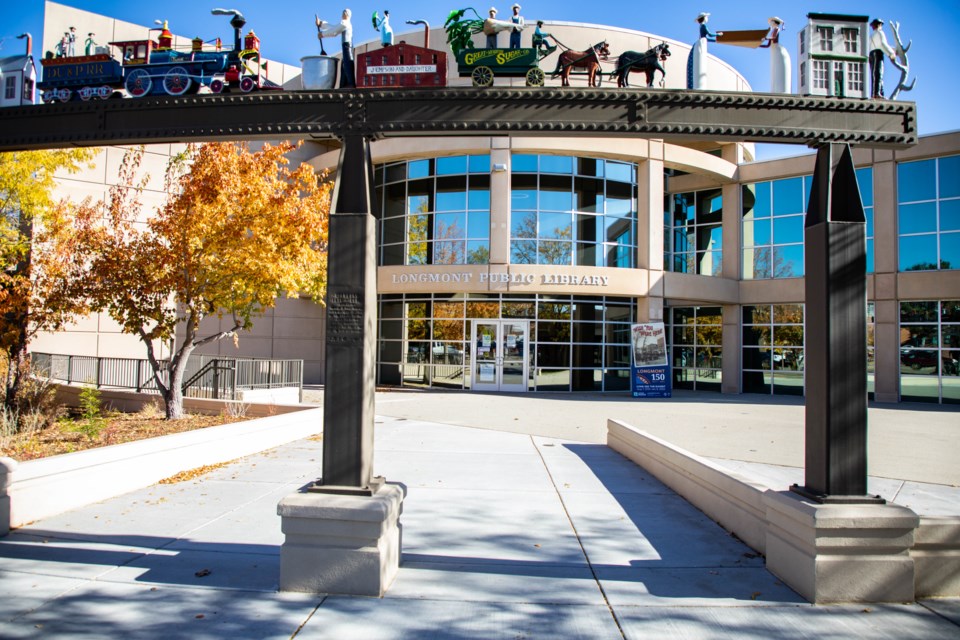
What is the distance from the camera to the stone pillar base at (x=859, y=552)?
4.09 m

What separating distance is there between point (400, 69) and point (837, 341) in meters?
3.78

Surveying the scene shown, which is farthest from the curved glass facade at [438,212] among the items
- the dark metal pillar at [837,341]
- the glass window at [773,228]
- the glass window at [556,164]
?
the dark metal pillar at [837,341]

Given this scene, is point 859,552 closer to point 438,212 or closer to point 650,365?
point 650,365

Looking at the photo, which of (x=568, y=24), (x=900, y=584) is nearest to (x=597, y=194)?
(x=568, y=24)

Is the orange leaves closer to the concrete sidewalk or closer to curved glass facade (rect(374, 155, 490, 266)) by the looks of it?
the concrete sidewalk

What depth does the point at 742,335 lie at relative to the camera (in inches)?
998

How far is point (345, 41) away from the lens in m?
5.09

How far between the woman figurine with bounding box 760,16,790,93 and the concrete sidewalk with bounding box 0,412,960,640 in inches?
148

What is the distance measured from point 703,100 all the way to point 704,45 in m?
0.65

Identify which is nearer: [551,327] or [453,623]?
[453,623]

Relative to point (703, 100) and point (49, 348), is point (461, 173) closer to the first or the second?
point (49, 348)

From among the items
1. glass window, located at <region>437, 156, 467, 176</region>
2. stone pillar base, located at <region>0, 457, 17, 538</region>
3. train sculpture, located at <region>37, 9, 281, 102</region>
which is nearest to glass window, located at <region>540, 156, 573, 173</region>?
glass window, located at <region>437, 156, 467, 176</region>

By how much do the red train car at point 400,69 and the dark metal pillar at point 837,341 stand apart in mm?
2980

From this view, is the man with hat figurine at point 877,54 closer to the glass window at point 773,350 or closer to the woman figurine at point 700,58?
the woman figurine at point 700,58
